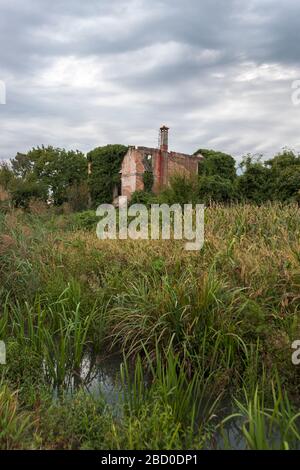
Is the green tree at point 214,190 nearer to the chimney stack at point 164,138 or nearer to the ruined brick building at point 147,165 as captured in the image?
the ruined brick building at point 147,165

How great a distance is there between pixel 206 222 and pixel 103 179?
21.5 meters

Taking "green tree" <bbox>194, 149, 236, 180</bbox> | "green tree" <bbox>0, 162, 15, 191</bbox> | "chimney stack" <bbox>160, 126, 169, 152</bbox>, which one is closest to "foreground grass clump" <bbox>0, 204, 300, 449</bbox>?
"green tree" <bbox>0, 162, 15, 191</bbox>

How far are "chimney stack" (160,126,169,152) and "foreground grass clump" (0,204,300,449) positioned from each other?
21.4 meters

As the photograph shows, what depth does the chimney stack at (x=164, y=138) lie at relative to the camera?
26359 mm

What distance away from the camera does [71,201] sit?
2453 centimetres

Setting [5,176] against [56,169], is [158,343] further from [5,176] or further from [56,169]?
[56,169]

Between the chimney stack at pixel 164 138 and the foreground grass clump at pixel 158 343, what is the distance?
2144cm

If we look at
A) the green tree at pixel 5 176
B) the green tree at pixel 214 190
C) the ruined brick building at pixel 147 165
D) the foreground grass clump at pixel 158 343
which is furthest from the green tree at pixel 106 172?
the foreground grass clump at pixel 158 343

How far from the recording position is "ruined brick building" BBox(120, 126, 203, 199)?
2558cm

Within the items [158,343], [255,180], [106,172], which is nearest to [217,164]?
[106,172]

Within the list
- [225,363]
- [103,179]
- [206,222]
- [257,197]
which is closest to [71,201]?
[103,179]

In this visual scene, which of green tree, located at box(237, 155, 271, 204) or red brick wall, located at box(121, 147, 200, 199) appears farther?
red brick wall, located at box(121, 147, 200, 199)

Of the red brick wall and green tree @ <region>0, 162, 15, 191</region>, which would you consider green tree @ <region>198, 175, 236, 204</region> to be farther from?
green tree @ <region>0, 162, 15, 191</region>
